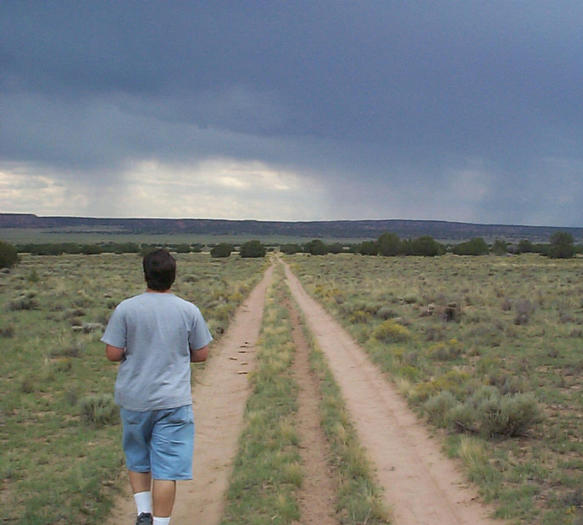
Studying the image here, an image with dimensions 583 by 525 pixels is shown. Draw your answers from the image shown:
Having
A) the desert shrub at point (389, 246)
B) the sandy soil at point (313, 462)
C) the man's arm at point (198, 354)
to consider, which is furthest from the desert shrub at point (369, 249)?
the man's arm at point (198, 354)

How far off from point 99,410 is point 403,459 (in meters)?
4.53

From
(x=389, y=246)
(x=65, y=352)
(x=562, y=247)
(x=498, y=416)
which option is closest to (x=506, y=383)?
(x=498, y=416)

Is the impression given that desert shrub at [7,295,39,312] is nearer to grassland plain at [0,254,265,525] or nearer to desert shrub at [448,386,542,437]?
grassland plain at [0,254,265,525]

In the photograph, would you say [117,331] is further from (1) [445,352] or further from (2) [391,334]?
(2) [391,334]

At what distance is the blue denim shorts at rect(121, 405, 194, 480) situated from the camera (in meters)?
4.56

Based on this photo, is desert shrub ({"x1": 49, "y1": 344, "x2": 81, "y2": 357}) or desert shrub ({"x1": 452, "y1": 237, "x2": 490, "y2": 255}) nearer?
desert shrub ({"x1": 49, "y1": 344, "x2": 81, "y2": 357})

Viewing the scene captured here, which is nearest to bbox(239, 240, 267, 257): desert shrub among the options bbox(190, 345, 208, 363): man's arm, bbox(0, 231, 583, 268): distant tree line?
bbox(0, 231, 583, 268): distant tree line

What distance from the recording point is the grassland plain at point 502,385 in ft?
21.9

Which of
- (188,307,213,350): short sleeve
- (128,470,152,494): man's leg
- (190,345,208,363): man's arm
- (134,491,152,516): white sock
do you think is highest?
(188,307,213,350): short sleeve

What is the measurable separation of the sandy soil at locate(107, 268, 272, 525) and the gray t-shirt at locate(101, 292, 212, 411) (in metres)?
1.98

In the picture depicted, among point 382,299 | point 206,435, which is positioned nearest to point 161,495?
point 206,435

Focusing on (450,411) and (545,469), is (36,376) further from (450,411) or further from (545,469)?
(545,469)

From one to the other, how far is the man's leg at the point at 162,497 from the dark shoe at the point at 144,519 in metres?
0.10

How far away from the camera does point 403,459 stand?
7.66 m
